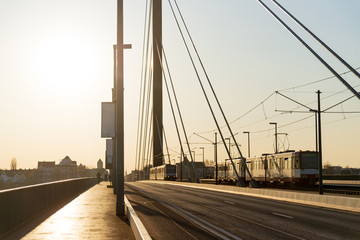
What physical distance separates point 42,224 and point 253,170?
4399 centimetres

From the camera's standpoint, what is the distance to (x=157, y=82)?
76125 millimetres

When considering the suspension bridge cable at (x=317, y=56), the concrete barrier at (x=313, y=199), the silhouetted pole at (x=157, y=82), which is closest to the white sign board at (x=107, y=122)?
the suspension bridge cable at (x=317, y=56)

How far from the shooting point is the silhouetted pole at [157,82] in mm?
70863

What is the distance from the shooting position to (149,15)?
70.1 meters

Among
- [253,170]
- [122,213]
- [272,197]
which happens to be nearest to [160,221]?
[122,213]

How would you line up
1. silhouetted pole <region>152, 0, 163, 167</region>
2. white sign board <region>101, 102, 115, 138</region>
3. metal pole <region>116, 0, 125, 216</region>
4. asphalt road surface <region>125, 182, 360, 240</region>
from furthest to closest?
silhouetted pole <region>152, 0, 163, 167</region> < white sign board <region>101, 102, 115, 138</region> < metal pole <region>116, 0, 125, 216</region> < asphalt road surface <region>125, 182, 360, 240</region>

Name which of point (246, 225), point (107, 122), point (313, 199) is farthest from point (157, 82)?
point (246, 225)

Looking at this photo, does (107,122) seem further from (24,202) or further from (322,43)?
(322,43)

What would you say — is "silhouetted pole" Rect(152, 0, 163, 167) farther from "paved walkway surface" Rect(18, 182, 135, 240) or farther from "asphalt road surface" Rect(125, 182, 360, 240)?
"paved walkway surface" Rect(18, 182, 135, 240)

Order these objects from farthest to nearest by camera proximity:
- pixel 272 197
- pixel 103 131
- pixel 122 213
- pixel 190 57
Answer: pixel 190 57 < pixel 272 197 < pixel 103 131 < pixel 122 213

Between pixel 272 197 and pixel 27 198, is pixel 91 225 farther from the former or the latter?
Result: pixel 272 197

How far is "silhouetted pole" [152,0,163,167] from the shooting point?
70.9 meters

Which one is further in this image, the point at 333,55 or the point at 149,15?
the point at 149,15

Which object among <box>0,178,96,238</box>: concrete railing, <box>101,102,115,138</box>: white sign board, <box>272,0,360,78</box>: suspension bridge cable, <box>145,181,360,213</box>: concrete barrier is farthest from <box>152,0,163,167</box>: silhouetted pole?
<box>101,102,115,138</box>: white sign board
